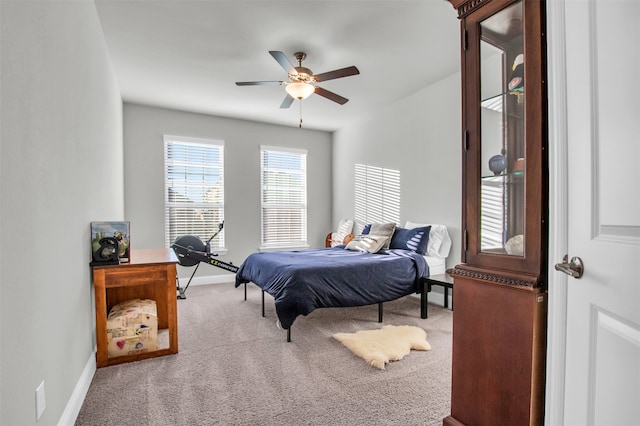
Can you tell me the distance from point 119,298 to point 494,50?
343 centimetres

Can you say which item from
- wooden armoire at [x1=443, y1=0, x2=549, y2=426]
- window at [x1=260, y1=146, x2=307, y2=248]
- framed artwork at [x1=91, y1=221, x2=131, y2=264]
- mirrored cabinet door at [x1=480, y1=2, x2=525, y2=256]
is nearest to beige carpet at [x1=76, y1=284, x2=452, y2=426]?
wooden armoire at [x1=443, y1=0, x2=549, y2=426]

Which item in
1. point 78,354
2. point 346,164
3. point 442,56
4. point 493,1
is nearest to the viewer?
point 493,1

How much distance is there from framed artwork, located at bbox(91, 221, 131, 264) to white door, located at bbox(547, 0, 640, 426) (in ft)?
9.05

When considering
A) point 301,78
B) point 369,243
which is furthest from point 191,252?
point 301,78

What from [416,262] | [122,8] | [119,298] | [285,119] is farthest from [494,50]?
[285,119]

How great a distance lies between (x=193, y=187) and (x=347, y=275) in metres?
3.46

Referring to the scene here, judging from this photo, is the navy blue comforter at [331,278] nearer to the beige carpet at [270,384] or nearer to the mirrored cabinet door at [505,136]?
the beige carpet at [270,384]

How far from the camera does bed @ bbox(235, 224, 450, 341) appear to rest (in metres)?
2.90

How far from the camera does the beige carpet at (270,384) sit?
1.84 metres

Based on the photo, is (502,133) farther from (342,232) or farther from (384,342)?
(342,232)

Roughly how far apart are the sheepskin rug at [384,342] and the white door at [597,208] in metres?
1.44

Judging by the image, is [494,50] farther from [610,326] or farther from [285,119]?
[285,119]

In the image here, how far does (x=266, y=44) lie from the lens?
3174 mm

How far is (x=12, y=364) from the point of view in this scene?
1107 millimetres
